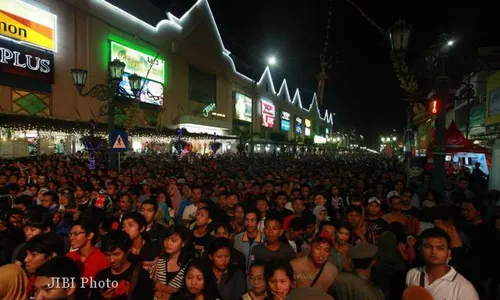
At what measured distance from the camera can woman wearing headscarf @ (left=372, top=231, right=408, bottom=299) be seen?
4305 millimetres

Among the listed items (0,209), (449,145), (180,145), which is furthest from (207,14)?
(0,209)

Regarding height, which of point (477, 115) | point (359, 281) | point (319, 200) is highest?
point (477, 115)

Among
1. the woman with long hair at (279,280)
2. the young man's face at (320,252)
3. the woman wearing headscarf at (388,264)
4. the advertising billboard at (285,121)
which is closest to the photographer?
the woman with long hair at (279,280)

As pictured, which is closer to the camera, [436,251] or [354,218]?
[436,251]

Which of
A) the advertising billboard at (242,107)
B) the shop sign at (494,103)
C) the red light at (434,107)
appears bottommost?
the red light at (434,107)

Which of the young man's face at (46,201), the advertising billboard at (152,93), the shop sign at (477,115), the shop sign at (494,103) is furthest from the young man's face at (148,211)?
the advertising billboard at (152,93)

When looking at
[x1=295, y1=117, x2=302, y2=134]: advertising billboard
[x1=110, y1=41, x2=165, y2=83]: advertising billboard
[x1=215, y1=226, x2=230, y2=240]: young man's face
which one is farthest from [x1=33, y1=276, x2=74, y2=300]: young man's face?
[x1=295, y1=117, x2=302, y2=134]: advertising billboard

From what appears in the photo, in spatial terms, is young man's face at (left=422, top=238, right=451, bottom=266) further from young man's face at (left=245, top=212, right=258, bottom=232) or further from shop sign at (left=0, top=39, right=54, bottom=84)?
shop sign at (left=0, top=39, right=54, bottom=84)

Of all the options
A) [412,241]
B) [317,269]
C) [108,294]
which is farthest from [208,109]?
[108,294]

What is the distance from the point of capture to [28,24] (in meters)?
17.7

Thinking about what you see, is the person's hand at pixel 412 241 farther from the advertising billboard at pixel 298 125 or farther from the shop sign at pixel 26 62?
the advertising billboard at pixel 298 125

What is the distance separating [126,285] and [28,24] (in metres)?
19.0

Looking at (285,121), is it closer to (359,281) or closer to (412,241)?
(412,241)

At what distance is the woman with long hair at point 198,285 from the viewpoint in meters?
3.24
